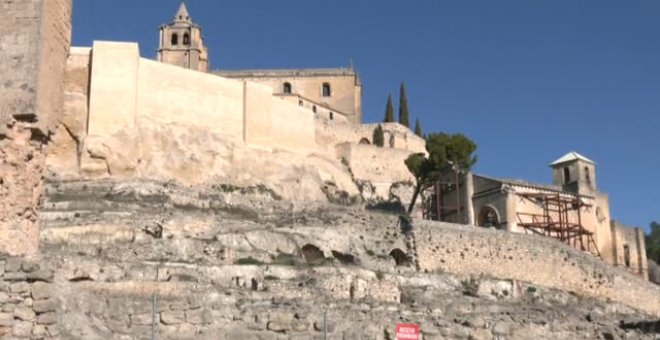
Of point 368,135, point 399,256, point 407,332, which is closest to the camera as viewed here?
point 407,332

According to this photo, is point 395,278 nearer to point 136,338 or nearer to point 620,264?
point 136,338

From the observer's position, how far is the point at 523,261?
35.9m

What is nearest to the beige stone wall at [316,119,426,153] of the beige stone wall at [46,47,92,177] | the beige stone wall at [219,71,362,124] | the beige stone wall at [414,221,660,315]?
the beige stone wall at [219,71,362,124]

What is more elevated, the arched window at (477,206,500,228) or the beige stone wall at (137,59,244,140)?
the beige stone wall at (137,59,244,140)

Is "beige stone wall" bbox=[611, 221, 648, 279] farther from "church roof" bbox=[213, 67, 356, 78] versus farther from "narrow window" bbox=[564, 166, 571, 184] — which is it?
"church roof" bbox=[213, 67, 356, 78]

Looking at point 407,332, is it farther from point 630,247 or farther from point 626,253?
point 630,247

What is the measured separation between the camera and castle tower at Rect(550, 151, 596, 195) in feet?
160

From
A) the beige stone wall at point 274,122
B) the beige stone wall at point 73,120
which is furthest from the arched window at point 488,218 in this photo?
the beige stone wall at point 73,120

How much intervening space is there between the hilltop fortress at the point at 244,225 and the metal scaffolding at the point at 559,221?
168 mm

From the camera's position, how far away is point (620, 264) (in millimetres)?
47531

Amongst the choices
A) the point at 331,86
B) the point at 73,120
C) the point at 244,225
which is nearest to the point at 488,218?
the point at 244,225

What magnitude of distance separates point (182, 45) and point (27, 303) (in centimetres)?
5104

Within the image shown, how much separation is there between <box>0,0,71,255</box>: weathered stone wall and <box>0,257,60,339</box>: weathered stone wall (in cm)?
114

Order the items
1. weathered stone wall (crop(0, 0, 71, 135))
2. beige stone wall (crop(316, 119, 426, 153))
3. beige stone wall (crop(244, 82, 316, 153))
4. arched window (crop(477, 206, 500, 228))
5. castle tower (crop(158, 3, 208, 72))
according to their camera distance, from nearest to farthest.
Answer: weathered stone wall (crop(0, 0, 71, 135)), arched window (crop(477, 206, 500, 228)), beige stone wall (crop(244, 82, 316, 153)), beige stone wall (crop(316, 119, 426, 153)), castle tower (crop(158, 3, 208, 72))
